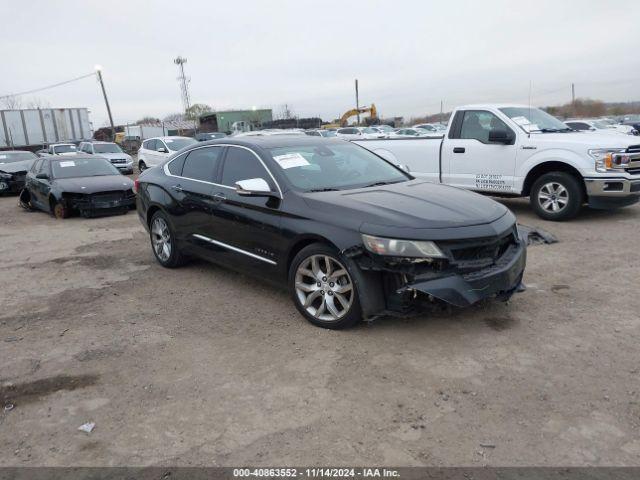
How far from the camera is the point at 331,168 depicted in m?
5.07

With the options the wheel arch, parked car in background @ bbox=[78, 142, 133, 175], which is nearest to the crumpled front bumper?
the wheel arch

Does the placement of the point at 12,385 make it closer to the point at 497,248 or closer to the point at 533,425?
the point at 533,425

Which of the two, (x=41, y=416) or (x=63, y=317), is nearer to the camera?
(x=41, y=416)

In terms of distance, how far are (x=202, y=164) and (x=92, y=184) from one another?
20.3ft

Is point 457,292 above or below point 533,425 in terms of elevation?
above

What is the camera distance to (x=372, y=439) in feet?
9.39

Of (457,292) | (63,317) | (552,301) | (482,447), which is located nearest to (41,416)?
(63,317)

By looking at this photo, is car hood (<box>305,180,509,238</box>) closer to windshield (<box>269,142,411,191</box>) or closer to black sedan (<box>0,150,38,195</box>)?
windshield (<box>269,142,411,191</box>)

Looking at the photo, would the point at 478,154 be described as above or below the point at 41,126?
below

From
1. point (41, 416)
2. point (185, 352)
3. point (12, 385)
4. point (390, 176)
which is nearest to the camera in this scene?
point (41, 416)

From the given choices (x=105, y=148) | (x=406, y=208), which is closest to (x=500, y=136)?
(x=406, y=208)

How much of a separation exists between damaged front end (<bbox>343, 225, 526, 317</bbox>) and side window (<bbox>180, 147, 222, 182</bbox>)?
2.27 m

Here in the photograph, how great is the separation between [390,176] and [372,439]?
9.98 feet

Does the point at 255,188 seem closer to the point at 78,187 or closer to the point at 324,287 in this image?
the point at 324,287
